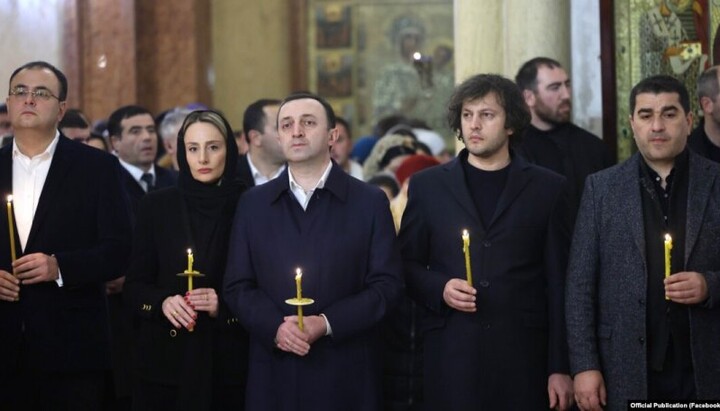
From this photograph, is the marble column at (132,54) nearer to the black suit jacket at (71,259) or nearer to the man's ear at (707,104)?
the black suit jacket at (71,259)

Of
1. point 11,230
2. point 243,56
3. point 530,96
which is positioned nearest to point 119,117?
point 530,96

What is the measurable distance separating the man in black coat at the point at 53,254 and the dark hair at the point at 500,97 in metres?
1.63

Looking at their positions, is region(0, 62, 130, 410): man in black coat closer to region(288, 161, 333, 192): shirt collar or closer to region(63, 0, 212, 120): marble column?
region(288, 161, 333, 192): shirt collar

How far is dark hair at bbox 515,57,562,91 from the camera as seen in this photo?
A: 8.01 m

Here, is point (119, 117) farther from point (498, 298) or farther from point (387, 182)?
point (498, 298)

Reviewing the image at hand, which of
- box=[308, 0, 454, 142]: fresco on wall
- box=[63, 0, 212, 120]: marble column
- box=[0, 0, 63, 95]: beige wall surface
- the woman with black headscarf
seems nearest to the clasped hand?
the woman with black headscarf

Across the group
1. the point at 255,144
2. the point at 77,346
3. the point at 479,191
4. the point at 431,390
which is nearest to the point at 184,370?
the point at 77,346

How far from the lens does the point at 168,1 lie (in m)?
13.8

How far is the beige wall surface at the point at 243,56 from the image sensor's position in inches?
593

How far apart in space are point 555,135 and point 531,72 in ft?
1.36

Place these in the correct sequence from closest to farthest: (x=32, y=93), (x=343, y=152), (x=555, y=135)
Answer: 1. (x=32, y=93)
2. (x=555, y=135)
3. (x=343, y=152)

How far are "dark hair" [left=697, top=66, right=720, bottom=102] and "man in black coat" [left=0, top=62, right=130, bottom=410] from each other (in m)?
3.01

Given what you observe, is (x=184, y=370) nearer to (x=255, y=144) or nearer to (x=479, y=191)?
(x=479, y=191)

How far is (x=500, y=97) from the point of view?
6125 mm
